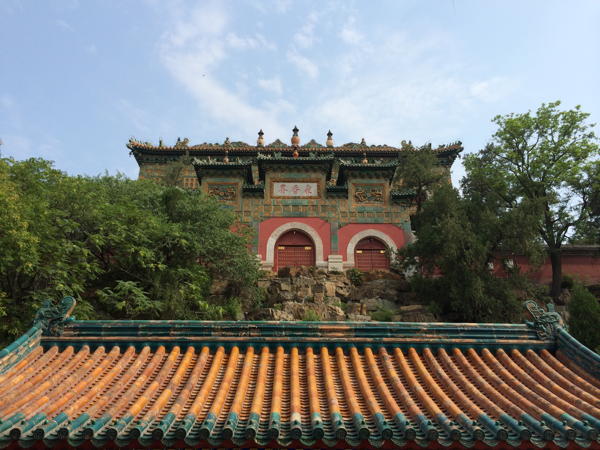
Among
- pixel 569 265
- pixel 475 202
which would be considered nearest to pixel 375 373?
pixel 475 202

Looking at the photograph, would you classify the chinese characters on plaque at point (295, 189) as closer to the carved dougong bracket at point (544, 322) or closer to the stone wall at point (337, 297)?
the stone wall at point (337, 297)

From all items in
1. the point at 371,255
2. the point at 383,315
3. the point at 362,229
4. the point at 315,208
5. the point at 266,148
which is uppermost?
the point at 266,148

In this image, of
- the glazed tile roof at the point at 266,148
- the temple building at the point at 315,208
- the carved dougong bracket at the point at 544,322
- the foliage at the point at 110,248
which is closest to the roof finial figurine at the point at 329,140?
the glazed tile roof at the point at 266,148

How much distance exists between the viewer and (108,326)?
5945 mm

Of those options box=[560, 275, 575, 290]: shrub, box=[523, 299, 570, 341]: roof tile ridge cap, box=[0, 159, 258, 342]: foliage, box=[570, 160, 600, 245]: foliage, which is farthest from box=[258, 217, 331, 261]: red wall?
box=[523, 299, 570, 341]: roof tile ridge cap

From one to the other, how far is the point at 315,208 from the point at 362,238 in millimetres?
2653

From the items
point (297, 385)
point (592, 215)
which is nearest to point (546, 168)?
point (592, 215)

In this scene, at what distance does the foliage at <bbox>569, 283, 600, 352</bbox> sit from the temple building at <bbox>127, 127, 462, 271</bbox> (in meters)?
8.55

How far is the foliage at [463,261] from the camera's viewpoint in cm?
1585

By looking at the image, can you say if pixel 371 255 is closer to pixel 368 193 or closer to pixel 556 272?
pixel 368 193

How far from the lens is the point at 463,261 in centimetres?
1631

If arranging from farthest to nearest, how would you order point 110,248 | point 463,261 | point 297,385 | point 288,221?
point 288,221, point 463,261, point 110,248, point 297,385

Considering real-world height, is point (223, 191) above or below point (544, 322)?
above

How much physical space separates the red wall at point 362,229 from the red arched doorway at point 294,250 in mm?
1375
